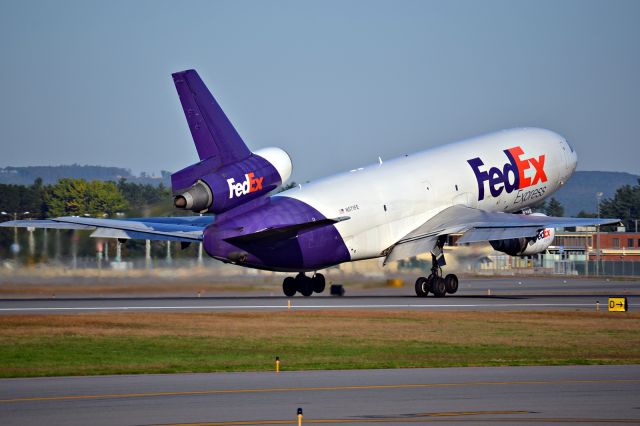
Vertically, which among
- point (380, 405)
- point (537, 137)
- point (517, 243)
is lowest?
point (380, 405)

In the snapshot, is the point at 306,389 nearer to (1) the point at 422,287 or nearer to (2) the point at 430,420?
(2) the point at 430,420

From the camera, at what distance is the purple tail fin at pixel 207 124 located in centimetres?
4391

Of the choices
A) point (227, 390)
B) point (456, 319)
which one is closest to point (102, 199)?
point (456, 319)

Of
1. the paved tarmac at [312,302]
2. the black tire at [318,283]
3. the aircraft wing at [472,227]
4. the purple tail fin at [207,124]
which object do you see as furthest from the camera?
the black tire at [318,283]

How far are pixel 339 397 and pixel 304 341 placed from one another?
39.9 feet

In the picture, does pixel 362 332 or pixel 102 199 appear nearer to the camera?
pixel 362 332

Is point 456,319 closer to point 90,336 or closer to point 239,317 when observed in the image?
point 239,317

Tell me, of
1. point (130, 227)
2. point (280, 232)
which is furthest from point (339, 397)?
point (130, 227)

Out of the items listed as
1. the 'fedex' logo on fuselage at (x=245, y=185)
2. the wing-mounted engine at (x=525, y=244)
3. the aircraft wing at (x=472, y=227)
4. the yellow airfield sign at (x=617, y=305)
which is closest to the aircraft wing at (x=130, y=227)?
the 'fedex' logo on fuselage at (x=245, y=185)

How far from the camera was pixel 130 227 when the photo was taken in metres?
52.1

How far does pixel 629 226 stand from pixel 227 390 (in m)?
163

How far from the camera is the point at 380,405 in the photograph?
22.5 metres

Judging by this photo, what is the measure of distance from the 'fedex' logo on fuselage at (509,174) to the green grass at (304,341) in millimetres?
14026

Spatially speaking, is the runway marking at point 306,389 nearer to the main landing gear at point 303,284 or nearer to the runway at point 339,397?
the runway at point 339,397
